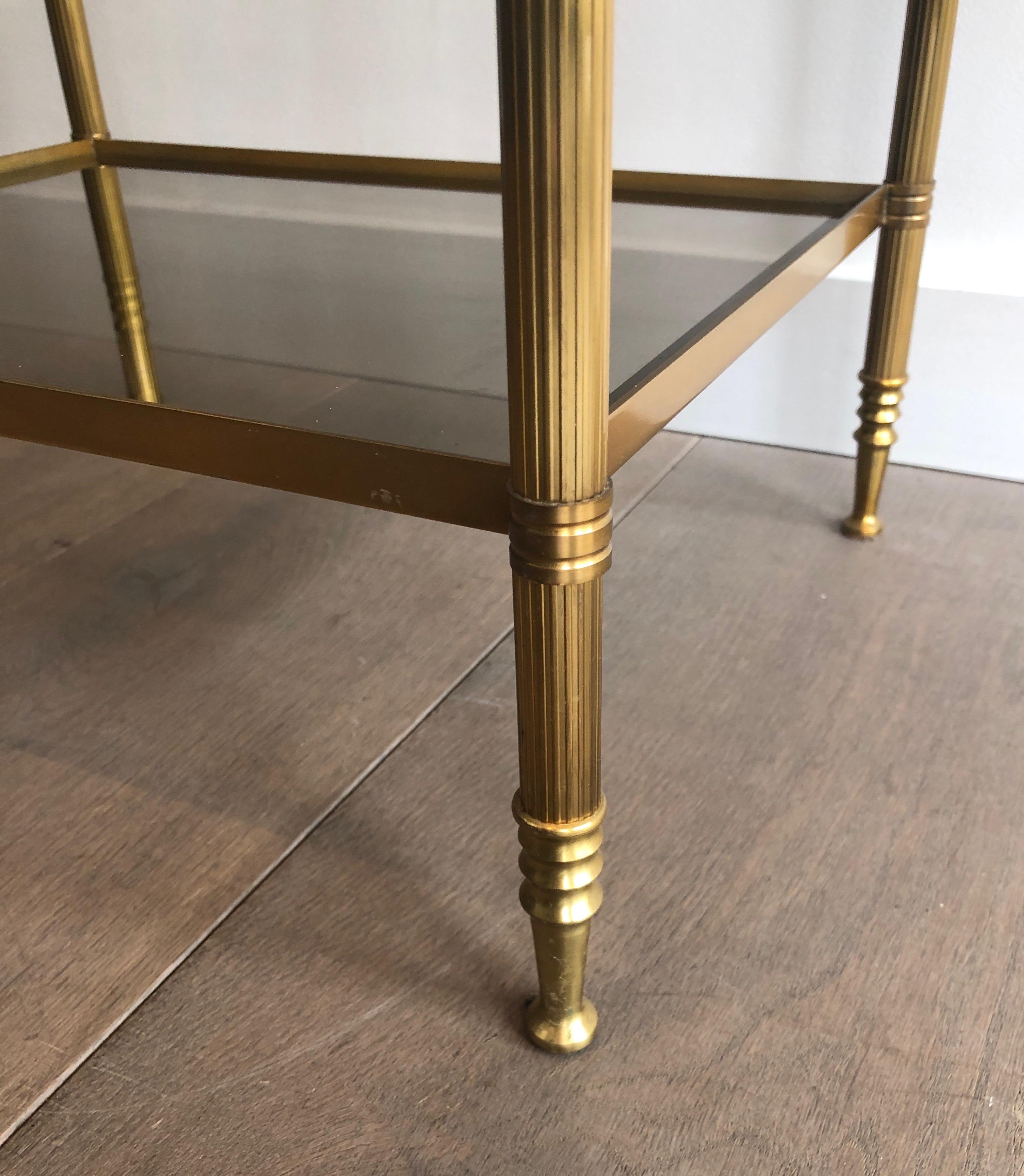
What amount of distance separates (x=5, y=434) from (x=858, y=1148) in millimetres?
538

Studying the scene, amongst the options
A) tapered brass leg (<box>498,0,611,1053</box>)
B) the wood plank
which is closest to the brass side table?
tapered brass leg (<box>498,0,611,1053</box>)

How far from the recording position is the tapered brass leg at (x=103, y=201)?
2.25 ft

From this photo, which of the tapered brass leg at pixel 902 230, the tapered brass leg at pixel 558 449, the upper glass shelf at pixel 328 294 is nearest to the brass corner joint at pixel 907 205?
the tapered brass leg at pixel 902 230

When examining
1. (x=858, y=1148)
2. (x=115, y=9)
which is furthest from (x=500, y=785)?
(x=115, y=9)

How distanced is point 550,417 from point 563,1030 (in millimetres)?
297

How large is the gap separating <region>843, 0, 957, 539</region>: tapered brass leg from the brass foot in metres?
0.54

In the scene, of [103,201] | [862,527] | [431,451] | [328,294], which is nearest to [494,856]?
[431,451]

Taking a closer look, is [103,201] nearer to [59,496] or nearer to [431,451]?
[59,496]

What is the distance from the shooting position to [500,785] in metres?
0.72

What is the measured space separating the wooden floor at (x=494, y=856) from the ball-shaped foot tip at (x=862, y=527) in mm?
27

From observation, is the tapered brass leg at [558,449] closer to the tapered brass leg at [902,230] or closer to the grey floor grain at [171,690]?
the grey floor grain at [171,690]

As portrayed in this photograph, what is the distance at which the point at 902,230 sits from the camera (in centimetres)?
89

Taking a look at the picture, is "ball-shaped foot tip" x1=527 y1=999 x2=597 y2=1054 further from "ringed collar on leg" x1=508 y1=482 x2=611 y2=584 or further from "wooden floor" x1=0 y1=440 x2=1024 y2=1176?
"ringed collar on leg" x1=508 y1=482 x2=611 y2=584

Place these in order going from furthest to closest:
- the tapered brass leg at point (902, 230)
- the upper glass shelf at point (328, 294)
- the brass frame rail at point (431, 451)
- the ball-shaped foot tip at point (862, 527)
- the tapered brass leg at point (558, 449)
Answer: the ball-shaped foot tip at point (862, 527)
the tapered brass leg at point (902, 230)
the upper glass shelf at point (328, 294)
the brass frame rail at point (431, 451)
the tapered brass leg at point (558, 449)
